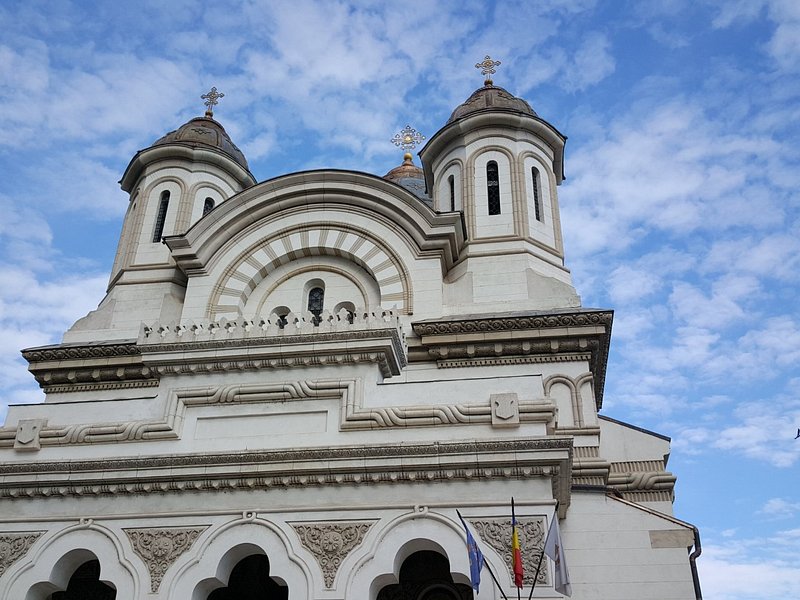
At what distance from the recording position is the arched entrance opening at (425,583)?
14.8 m

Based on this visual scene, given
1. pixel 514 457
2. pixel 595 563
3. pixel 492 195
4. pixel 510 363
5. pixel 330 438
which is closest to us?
pixel 514 457

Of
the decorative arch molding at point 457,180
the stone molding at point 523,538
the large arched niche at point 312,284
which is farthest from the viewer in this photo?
the decorative arch molding at point 457,180

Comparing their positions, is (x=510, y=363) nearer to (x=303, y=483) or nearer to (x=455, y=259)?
(x=455, y=259)

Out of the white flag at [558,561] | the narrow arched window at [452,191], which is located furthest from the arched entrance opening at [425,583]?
the narrow arched window at [452,191]

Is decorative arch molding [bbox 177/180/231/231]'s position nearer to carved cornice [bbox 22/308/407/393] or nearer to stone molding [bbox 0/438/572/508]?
carved cornice [bbox 22/308/407/393]

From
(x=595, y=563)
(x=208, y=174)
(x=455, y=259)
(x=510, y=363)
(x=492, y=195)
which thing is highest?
(x=208, y=174)

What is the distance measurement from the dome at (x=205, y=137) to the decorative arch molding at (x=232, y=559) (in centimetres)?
1415

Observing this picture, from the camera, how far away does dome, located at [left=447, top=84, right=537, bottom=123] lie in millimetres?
23672

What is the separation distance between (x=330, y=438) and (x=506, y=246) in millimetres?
8721

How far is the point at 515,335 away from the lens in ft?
60.0

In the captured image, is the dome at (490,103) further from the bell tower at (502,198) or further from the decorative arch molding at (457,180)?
the decorative arch molding at (457,180)

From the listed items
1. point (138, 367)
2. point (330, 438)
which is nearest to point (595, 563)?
point (330, 438)

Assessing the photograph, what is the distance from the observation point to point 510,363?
60.1ft

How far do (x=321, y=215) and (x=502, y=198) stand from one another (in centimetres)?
484
